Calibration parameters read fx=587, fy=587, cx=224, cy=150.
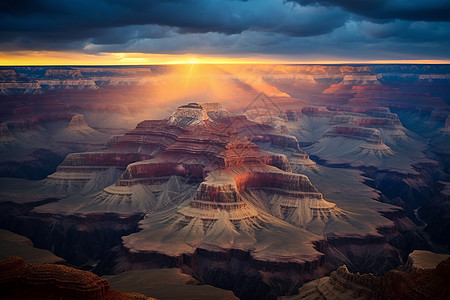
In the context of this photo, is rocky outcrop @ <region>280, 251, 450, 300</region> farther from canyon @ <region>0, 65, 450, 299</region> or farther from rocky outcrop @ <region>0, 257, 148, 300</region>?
rocky outcrop @ <region>0, 257, 148, 300</region>

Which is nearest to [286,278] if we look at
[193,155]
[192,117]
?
[193,155]

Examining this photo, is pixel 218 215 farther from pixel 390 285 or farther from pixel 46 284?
pixel 46 284

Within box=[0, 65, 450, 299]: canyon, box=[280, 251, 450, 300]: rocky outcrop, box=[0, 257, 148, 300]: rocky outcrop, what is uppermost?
box=[0, 257, 148, 300]: rocky outcrop

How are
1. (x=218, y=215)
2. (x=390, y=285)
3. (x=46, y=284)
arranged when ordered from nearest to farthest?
(x=46, y=284) → (x=390, y=285) → (x=218, y=215)

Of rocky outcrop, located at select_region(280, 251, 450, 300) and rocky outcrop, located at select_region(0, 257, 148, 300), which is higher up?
rocky outcrop, located at select_region(0, 257, 148, 300)

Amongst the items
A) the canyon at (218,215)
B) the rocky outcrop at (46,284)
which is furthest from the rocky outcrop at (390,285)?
the rocky outcrop at (46,284)

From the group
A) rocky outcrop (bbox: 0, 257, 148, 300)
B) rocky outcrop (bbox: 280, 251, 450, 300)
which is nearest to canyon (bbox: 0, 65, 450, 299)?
rocky outcrop (bbox: 280, 251, 450, 300)

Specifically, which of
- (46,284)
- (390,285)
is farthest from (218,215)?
(46,284)

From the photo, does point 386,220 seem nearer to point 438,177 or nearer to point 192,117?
point 192,117

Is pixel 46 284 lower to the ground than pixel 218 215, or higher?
higher
